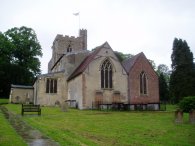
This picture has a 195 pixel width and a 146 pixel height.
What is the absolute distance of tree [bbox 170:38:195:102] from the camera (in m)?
47.6

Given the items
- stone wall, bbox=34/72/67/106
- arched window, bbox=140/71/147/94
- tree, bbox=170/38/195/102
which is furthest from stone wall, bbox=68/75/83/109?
tree, bbox=170/38/195/102

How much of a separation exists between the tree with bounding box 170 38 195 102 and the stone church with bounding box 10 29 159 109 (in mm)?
8192

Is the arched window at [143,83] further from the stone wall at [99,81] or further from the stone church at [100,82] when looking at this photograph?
the stone wall at [99,81]

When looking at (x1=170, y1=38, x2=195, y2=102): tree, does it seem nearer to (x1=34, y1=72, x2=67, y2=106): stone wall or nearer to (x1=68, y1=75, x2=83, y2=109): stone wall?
(x1=68, y1=75, x2=83, y2=109): stone wall

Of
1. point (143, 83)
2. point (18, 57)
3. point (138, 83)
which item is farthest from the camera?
point (18, 57)

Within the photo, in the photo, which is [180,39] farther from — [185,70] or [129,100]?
[129,100]

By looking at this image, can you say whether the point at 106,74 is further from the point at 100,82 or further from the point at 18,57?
the point at 18,57

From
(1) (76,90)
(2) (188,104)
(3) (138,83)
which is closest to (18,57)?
(1) (76,90)

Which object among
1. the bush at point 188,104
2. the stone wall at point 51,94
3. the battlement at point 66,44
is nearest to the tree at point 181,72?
the stone wall at point 51,94

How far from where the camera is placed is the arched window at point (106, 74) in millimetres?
38969

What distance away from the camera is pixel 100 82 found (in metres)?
38.6

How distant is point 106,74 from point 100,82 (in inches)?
64.3

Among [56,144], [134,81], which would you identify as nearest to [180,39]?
[134,81]

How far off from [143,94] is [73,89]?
36.1 ft
